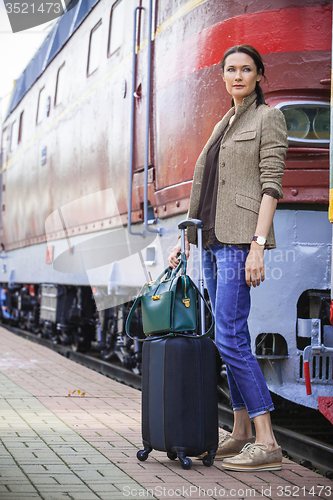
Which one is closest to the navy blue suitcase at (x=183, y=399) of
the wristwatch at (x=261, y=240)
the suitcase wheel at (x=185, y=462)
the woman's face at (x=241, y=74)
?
the suitcase wheel at (x=185, y=462)

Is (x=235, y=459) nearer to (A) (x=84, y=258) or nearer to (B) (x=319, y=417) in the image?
(B) (x=319, y=417)

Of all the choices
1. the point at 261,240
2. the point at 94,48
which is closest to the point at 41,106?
the point at 94,48

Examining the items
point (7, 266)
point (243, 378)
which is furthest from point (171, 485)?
point (7, 266)

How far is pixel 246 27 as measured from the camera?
180 inches

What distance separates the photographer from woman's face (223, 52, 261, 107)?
3447mm

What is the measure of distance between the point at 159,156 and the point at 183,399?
2612mm

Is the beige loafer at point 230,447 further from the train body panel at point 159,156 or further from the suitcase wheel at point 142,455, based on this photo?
the train body panel at point 159,156

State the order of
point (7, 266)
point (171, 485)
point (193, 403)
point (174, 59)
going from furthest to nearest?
point (7, 266) → point (174, 59) → point (193, 403) → point (171, 485)

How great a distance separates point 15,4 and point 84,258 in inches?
138

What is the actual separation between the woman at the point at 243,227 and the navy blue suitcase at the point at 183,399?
0.13 metres

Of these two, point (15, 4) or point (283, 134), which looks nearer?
point (283, 134)

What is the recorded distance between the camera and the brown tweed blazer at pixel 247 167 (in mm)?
3320

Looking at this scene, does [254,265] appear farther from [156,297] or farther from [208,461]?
[208,461]

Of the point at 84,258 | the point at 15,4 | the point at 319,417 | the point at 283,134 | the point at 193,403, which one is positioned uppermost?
the point at 15,4
